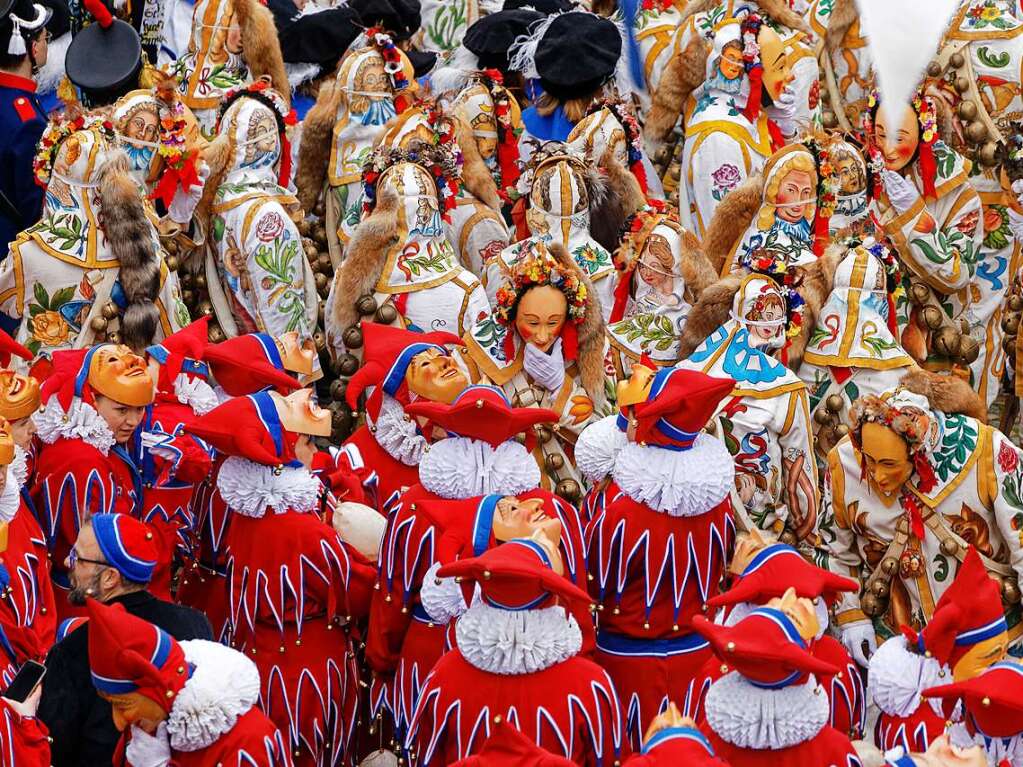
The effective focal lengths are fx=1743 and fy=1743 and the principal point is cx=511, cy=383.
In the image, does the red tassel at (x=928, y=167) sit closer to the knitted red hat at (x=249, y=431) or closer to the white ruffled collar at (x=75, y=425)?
the knitted red hat at (x=249, y=431)

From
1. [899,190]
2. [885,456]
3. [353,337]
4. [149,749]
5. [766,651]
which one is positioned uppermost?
[766,651]

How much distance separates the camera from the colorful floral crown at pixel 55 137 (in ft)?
22.8

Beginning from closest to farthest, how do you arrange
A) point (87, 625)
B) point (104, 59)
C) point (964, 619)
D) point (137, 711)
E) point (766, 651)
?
point (766, 651) → point (137, 711) → point (87, 625) → point (964, 619) → point (104, 59)

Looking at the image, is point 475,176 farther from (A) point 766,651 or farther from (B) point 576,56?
(A) point 766,651

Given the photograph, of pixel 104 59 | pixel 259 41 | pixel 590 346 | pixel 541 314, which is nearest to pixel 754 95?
pixel 259 41

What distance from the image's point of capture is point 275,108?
315 inches

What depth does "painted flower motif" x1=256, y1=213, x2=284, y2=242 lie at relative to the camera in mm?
7707

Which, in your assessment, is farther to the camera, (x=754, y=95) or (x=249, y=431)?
(x=754, y=95)

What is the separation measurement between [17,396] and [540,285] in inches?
72.5

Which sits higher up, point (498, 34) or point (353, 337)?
point (498, 34)

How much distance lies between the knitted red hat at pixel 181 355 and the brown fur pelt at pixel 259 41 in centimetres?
249

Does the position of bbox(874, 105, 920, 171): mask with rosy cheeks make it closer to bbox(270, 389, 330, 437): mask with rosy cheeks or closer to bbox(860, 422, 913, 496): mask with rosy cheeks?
bbox(860, 422, 913, 496): mask with rosy cheeks

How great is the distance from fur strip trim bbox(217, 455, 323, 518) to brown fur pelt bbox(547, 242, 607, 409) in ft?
4.62

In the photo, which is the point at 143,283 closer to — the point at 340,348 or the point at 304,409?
the point at 340,348
